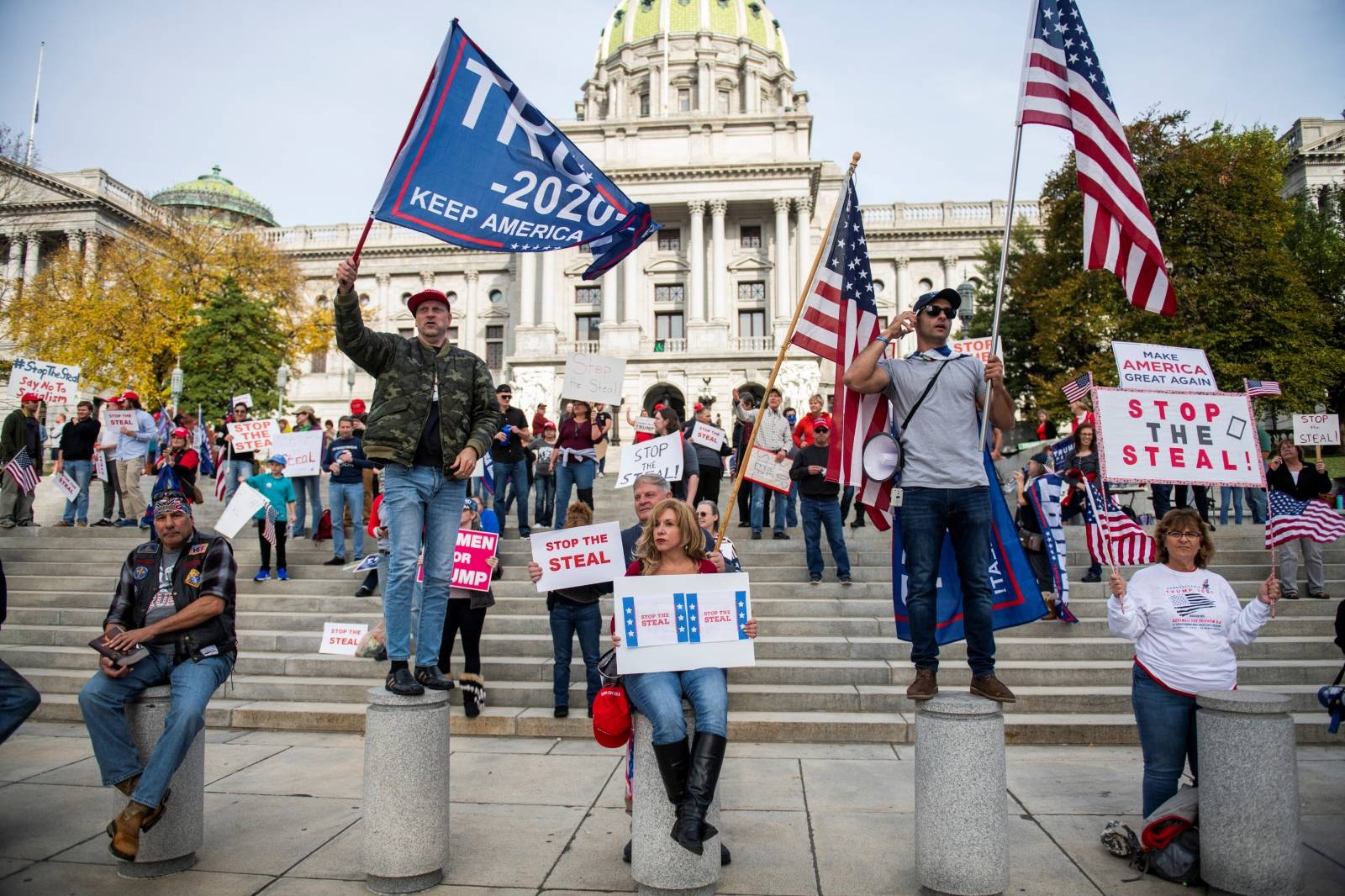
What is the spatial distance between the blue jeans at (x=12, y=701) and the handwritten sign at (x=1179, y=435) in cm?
655

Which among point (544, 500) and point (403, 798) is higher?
point (544, 500)

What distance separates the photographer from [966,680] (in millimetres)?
7887

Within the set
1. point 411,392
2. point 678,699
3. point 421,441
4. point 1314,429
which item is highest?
point 1314,429

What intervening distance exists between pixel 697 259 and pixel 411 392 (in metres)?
45.7

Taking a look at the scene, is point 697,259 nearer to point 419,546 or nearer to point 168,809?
point 419,546

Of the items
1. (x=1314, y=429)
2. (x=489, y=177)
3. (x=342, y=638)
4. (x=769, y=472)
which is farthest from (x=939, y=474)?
(x=1314, y=429)

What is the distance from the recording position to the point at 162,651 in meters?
4.79

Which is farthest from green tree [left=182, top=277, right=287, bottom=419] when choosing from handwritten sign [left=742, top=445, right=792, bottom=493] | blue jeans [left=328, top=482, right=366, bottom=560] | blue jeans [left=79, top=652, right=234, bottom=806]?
blue jeans [left=79, top=652, right=234, bottom=806]

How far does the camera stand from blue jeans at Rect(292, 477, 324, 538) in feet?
44.2

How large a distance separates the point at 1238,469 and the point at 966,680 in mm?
2987

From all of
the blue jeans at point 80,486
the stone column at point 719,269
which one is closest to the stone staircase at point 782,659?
the blue jeans at point 80,486

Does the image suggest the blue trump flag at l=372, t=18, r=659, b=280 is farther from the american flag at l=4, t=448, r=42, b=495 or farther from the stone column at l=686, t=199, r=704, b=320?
the stone column at l=686, t=199, r=704, b=320

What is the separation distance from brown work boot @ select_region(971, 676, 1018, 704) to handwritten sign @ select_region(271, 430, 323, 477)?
34.4 feet

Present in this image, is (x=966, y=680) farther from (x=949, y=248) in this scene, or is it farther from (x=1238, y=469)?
(x=949, y=248)
